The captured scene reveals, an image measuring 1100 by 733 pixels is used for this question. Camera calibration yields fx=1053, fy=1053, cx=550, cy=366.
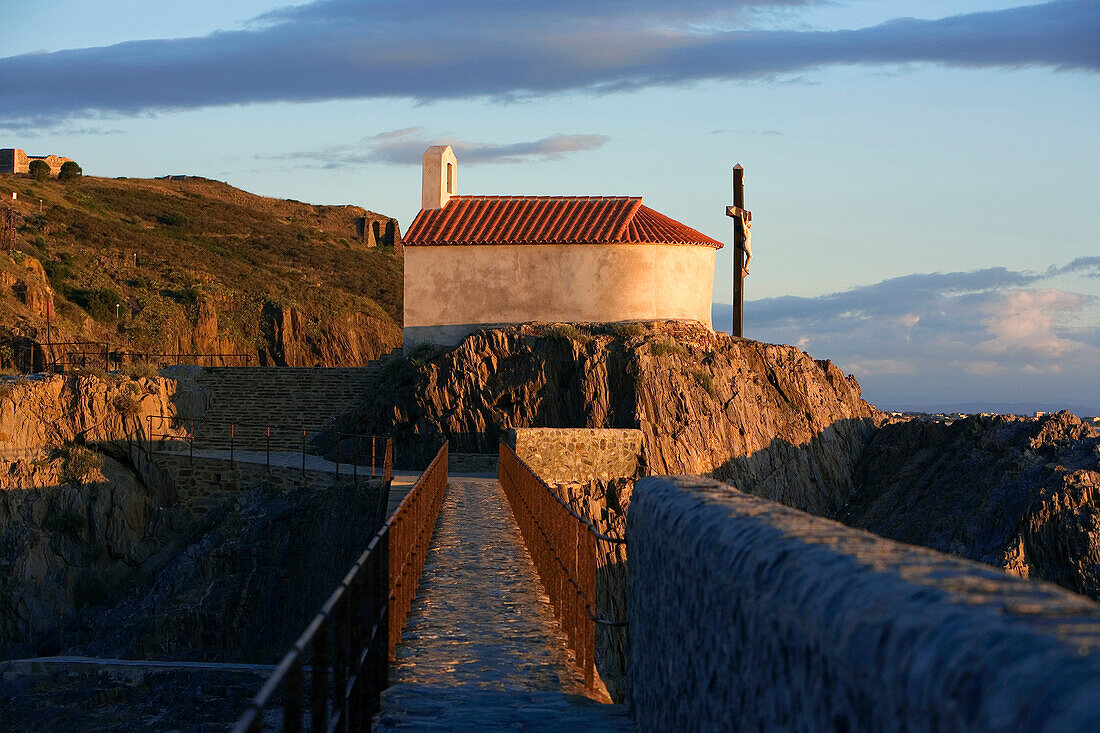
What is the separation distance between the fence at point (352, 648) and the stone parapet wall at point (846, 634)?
1692mm

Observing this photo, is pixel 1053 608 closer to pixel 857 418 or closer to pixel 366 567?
pixel 366 567

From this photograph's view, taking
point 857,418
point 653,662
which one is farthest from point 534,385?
point 653,662

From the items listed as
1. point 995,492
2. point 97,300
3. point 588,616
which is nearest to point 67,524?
point 995,492

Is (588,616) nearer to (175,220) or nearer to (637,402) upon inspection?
(637,402)

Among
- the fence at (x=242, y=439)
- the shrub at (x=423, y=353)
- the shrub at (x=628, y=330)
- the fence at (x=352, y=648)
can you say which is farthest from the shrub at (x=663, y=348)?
the fence at (x=352, y=648)

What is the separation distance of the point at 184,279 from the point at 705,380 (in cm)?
4222

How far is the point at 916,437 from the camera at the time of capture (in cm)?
3591

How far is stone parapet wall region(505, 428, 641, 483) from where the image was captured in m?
24.9

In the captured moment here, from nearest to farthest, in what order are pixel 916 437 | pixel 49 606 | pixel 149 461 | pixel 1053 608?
pixel 1053 608, pixel 49 606, pixel 149 461, pixel 916 437

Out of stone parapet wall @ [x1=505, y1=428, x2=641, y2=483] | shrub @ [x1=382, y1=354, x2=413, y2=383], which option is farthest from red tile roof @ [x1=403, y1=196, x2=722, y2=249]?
stone parapet wall @ [x1=505, y1=428, x2=641, y2=483]

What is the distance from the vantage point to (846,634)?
3.10 metres

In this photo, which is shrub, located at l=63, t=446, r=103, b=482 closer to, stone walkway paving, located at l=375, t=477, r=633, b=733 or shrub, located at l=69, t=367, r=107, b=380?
shrub, located at l=69, t=367, r=107, b=380

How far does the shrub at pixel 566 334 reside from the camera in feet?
111

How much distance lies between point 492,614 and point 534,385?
877 inches
